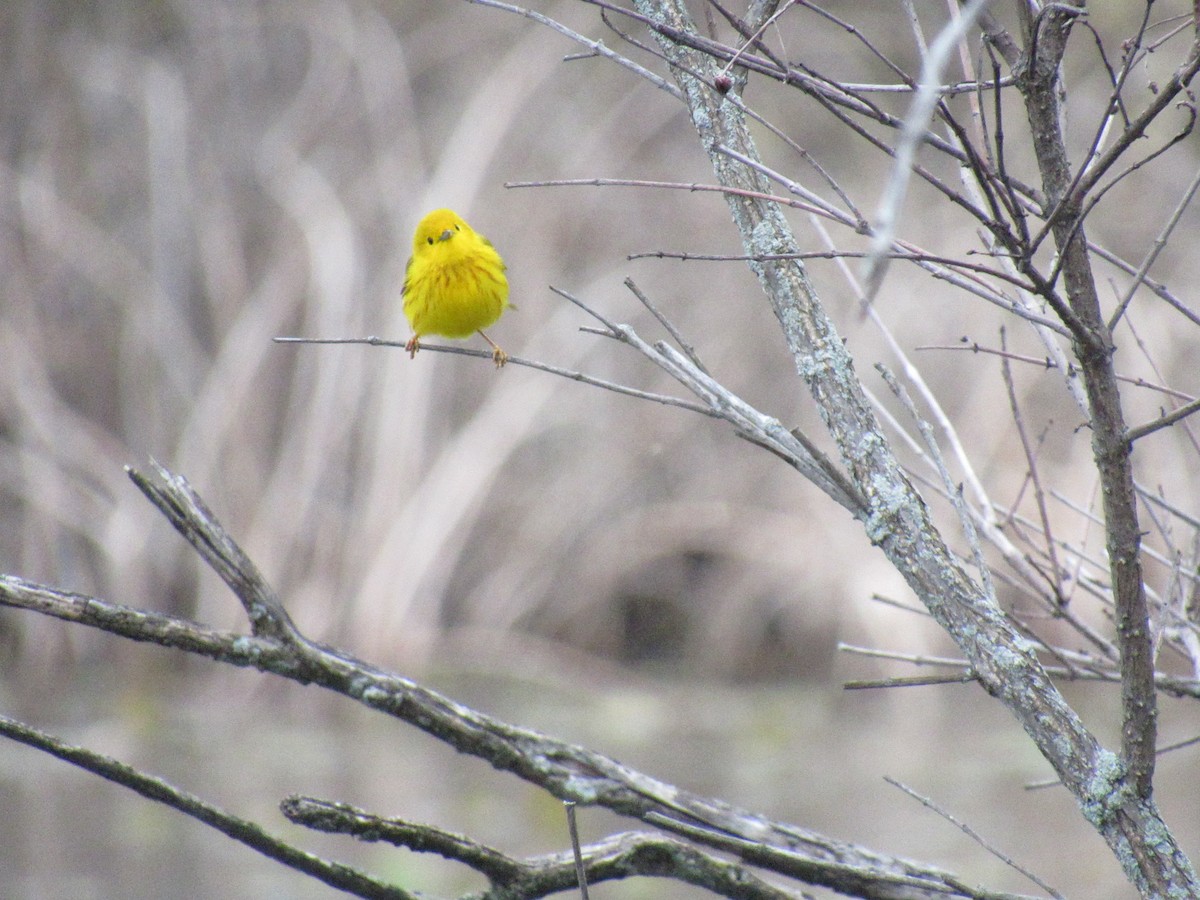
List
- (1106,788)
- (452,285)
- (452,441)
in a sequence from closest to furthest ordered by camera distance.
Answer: (1106,788), (452,285), (452,441)

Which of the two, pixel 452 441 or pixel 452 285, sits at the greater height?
pixel 452 441

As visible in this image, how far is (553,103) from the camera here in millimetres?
9398

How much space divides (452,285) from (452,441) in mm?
4970

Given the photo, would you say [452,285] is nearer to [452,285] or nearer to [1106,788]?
[452,285]

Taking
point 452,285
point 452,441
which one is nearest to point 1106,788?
point 452,285

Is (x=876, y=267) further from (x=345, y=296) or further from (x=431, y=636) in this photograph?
(x=345, y=296)

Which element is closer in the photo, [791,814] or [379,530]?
[791,814]

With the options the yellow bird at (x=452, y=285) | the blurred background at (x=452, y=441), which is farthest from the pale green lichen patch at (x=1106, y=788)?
the blurred background at (x=452, y=441)

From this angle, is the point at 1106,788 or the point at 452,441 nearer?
the point at 1106,788

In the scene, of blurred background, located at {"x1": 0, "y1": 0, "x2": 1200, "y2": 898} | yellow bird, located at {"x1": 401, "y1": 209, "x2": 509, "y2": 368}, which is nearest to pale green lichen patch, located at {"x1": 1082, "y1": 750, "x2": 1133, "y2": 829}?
yellow bird, located at {"x1": 401, "y1": 209, "x2": 509, "y2": 368}

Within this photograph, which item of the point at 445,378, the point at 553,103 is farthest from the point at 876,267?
the point at 553,103

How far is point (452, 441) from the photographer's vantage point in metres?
8.15

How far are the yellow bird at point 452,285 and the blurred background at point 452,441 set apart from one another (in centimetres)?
288

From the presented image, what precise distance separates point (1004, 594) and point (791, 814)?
4.68ft
